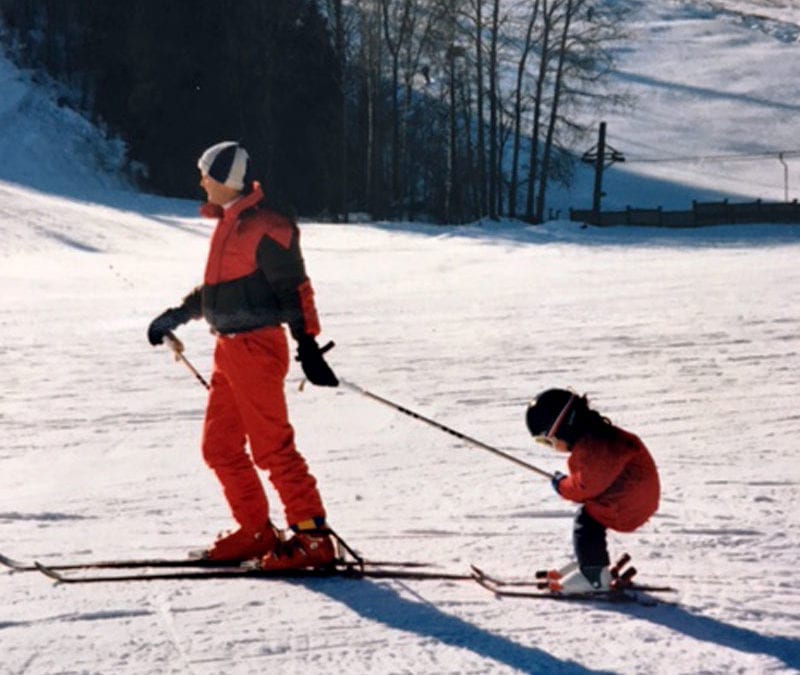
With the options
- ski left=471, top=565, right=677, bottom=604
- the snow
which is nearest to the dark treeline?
the snow

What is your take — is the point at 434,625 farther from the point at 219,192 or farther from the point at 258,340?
the point at 219,192

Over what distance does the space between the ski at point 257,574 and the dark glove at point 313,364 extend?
2.17 feet

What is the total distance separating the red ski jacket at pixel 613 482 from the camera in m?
3.89

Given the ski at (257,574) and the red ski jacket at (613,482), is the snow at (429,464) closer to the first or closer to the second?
the ski at (257,574)

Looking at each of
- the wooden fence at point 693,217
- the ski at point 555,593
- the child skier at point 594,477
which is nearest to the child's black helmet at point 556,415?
the child skier at point 594,477

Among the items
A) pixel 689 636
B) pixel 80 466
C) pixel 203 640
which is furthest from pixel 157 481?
pixel 689 636

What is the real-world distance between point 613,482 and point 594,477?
3.2 inches

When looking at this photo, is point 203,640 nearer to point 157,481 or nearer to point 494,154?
point 157,481

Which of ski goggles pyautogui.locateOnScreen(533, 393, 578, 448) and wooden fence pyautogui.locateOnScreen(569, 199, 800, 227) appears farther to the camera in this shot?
wooden fence pyautogui.locateOnScreen(569, 199, 800, 227)

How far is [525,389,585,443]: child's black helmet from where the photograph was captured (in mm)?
3906

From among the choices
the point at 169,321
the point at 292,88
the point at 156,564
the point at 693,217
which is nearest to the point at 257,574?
the point at 156,564

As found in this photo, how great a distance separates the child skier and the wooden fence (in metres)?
27.4

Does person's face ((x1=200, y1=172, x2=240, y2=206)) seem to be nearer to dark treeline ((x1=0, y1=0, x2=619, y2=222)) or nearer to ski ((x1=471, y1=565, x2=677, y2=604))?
ski ((x1=471, y1=565, x2=677, y2=604))

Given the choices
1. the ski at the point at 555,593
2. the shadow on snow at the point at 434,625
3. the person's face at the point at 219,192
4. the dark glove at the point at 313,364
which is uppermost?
the person's face at the point at 219,192
